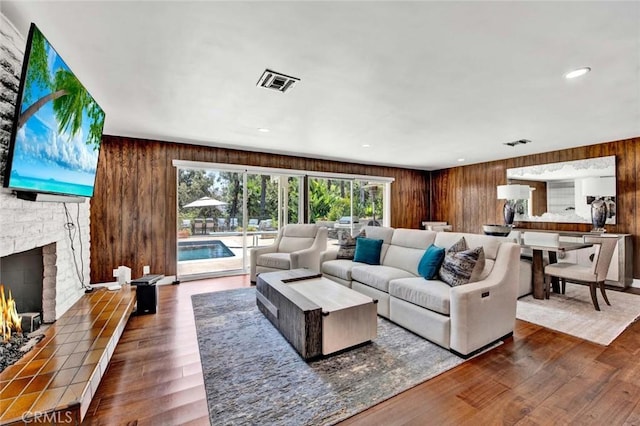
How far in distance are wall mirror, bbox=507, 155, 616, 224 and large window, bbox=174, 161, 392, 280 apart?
395 centimetres

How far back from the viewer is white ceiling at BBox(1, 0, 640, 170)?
1.67 metres

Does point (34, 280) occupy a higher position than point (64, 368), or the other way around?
point (34, 280)

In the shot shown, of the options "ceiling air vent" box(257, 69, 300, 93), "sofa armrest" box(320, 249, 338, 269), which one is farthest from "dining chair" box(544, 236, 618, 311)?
"ceiling air vent" box(257, 69, 300, 93)

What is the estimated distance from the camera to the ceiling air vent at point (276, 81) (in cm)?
241

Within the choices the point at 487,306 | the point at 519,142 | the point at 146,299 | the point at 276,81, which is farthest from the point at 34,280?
the point at 519,142

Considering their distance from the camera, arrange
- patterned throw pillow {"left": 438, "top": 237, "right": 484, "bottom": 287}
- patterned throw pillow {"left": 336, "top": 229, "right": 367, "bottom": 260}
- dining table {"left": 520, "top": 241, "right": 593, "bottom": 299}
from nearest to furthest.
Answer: patterned throw pillow {"left": 438, "top": 237, "right": 484, "bottom": 287}
dining table {"left": 520, "top": 241, "right": 593, "bottom": 299}
patterned throw pillow {"left": 336, "top": 229, "right": 367, "bottom": 260}

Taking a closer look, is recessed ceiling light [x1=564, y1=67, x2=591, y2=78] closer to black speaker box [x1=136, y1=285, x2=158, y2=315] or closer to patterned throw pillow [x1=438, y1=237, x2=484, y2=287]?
patterned throw pillow [x1=438, y1=237, x2=484, y2=287]

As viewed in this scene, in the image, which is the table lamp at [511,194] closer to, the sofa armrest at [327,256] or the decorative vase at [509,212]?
the decorative vase at [509,212]

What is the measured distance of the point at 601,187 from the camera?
4.50m

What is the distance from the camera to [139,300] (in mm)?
3338

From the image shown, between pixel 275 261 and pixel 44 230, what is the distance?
9.06ft

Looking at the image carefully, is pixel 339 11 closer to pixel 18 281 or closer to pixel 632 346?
pixel 18 281

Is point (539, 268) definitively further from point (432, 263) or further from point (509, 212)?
point (509, 212)

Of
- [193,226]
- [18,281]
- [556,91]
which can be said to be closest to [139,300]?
[18,281]
